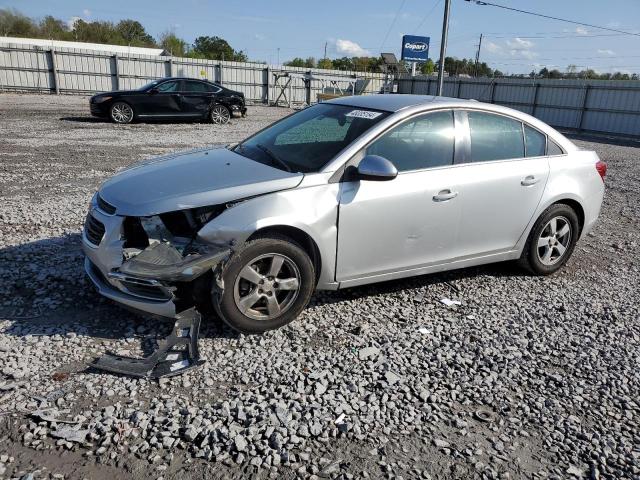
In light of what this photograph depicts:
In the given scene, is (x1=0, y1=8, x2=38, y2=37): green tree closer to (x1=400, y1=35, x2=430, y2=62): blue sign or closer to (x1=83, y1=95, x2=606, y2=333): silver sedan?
(x1=400, y1=35, x2=430, y2=62): blue sign

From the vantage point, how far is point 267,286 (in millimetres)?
3889

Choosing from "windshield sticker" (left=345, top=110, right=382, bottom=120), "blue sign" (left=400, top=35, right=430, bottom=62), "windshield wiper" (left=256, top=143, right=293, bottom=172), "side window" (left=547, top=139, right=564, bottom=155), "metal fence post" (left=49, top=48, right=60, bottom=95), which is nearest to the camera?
"windshield wiper" (left=256, top=143, right=293, bottom=172)

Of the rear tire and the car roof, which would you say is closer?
the car roof

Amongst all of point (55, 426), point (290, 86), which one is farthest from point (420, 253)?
point (290, 86)

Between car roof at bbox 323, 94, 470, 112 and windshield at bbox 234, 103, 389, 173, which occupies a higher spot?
car roof at bbox 323, 94, 470, 112

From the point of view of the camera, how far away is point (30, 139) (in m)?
12.9

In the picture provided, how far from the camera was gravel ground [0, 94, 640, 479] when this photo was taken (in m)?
2.74

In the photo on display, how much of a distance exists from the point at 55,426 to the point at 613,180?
11964 millimetres

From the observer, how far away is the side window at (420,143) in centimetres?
436

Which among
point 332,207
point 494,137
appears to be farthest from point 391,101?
point 332,207

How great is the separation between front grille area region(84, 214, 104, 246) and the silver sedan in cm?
2

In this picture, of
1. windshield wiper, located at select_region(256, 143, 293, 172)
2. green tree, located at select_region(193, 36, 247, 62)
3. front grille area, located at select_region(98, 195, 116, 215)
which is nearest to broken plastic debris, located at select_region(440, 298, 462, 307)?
windshield wiper, located at select_region(256, 143, 293, 172)

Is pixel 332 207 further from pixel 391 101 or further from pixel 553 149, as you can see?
pixel 553 149

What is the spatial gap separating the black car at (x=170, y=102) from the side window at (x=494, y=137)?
14764mm
